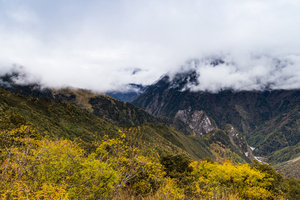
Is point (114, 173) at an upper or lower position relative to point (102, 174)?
upper

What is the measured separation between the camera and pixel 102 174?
927 cm

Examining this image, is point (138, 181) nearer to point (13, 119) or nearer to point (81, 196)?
point (81, 196)

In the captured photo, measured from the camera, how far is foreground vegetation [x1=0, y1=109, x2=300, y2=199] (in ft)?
28.0

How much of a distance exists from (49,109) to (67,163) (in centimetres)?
17679

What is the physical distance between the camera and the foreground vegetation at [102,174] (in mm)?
8547

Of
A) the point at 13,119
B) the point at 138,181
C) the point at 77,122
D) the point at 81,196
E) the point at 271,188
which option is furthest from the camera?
the point at 77,122

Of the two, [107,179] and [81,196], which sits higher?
[107,179]

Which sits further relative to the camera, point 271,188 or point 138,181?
point 271,188

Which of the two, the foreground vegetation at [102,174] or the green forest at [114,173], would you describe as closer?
the foreground vegetation at [102,174]

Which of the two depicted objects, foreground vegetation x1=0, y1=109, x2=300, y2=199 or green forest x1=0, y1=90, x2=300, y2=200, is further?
green forest x1=0, y1=90, x2=300, y2=200

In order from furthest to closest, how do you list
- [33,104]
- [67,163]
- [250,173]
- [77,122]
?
[77,122]
[33,104]
[250,173]
[67,163]

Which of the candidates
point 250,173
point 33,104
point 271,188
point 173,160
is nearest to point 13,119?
point 173,160

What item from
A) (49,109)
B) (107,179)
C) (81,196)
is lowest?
(49,109)

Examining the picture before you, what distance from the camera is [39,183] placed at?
955cm
